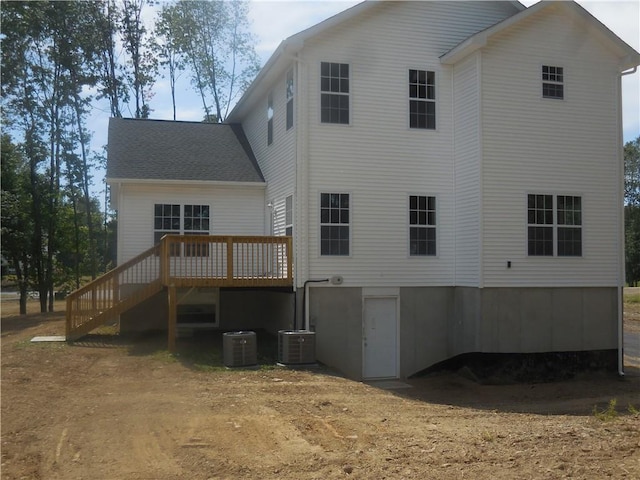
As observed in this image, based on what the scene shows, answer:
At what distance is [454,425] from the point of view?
9625mm

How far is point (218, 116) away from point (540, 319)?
24.6m

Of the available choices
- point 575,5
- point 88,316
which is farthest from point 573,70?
point 88,316

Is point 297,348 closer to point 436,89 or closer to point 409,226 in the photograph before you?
point 409,226

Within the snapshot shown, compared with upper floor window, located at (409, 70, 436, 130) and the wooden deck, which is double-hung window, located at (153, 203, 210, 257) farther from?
upper floor window, located at (409, 70, 436, 130)

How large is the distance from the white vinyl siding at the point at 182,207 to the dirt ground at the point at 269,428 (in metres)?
4.50

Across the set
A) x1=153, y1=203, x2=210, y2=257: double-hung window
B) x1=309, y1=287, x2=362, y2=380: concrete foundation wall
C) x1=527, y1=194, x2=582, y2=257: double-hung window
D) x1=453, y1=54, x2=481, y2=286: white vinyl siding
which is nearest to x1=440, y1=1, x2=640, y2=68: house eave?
x1=453, y1=54, x2=481, y2=286: white vinyl siding

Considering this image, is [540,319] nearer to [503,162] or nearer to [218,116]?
[503,162]


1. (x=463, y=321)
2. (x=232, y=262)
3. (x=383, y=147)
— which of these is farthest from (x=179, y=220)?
(x=463, y=321)

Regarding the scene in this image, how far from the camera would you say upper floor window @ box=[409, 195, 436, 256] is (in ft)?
54.1

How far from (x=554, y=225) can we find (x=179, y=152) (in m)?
10.9

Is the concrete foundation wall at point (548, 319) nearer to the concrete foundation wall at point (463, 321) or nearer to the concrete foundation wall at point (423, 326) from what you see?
the concrete foundation wall at point (463, 321)

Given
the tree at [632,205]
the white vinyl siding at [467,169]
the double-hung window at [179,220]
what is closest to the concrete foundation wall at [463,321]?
the white vinyl siding at [467,169]

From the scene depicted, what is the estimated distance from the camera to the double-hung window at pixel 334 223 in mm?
15828

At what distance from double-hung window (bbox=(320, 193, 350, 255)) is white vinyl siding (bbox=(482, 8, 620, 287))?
3.25 meters
